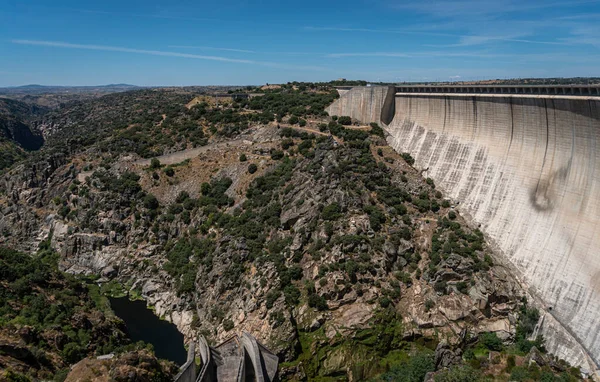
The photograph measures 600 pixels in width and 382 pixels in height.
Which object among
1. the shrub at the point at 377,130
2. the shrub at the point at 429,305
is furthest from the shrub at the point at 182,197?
the shrub at the point at 429,305

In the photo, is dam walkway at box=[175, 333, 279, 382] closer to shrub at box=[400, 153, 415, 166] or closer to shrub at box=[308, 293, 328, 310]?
shrub at box=[308, 293, 328, 310]

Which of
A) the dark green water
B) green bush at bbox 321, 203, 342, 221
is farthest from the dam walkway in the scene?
green bush at bbox 321, 203, 342, 221

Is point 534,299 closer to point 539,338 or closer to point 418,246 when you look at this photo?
point 539,338

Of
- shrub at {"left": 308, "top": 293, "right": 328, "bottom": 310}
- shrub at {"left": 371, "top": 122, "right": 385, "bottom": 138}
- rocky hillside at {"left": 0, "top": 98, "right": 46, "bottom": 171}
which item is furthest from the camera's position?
rocky hillside at {"left": 0, "top": 98, "right": 46, "bottom": 171}

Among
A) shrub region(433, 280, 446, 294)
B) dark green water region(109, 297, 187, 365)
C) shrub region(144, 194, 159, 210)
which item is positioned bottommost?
dark green water region(109, 297, 187, 365)

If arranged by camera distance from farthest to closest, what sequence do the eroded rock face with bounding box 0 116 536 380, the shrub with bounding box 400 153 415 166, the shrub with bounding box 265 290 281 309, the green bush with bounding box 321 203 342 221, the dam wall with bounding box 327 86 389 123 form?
the dam wall with bounding box 327 86 389 123 → the shrub with bounding box 400 153 415 166 → the green bush with bounding box 321 203 342 221 → the shrub with bounding box 265 290 281 309 → the eroded rock face with bounding box 0 116 536 380

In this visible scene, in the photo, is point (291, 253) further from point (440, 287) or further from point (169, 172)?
point (169, 172)

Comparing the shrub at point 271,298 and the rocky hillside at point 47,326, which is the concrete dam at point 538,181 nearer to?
the shrub at point 271,298
